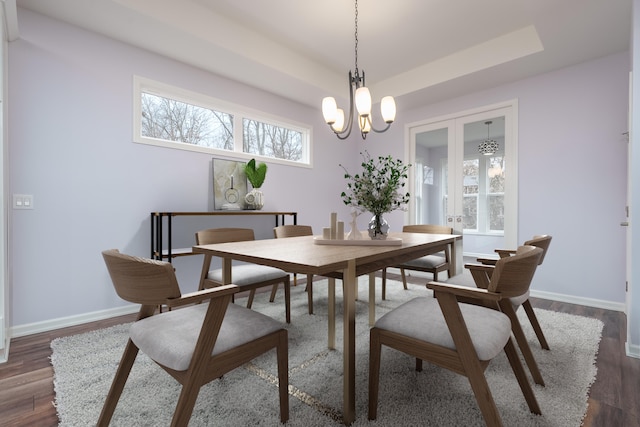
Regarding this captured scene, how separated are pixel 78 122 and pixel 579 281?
4.93 metres

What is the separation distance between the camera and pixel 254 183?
132 inches

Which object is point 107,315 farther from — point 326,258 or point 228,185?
point 326,258

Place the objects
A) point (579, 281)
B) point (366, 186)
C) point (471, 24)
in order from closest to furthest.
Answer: point (366, 186) → point (471, 24) → point (579, 281)

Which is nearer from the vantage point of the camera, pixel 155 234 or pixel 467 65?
pixel 155 234

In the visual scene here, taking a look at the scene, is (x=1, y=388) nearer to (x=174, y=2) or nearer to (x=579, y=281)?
(x=174, y=2)

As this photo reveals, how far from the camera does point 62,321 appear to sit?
2.38m

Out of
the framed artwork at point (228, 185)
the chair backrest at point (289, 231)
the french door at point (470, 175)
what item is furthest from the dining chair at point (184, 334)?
the french door at point (470, 175)

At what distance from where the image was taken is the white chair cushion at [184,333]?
99cm

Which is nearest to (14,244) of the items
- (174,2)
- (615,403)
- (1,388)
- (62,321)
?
(62,321)

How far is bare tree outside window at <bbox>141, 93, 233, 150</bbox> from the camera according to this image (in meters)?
2.94

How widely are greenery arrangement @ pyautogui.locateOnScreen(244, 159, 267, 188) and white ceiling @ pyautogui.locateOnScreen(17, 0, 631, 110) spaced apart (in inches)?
39.5

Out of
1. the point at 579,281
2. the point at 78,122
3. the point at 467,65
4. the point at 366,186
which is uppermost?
the point at 467,65

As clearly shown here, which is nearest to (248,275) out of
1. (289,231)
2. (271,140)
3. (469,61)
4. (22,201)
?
(289,231)

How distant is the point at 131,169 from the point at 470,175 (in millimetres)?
3866
